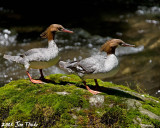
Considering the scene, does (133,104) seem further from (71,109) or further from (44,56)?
(44,56)

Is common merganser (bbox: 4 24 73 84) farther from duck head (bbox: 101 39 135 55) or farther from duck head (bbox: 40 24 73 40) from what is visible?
duck head (bbox: 101 39 135 55)

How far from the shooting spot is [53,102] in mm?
3865

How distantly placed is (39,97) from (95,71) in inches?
43.0

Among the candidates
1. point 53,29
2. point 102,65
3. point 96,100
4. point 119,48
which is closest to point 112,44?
point 102,65

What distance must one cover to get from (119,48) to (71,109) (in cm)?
723

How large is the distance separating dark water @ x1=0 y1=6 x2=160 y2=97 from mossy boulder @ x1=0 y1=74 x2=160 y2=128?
316cm

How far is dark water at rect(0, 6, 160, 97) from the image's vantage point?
27.4 feet

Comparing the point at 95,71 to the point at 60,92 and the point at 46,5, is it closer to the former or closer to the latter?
the point at 60,92

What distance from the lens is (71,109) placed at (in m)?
3.78

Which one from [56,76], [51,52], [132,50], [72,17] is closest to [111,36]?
[132,50]

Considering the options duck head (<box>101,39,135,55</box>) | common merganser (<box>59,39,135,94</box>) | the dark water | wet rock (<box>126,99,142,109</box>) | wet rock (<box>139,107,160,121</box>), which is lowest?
the dark water

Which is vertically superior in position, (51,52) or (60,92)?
(51,52)

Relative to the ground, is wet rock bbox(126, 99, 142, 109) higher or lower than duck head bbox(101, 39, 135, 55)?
lower

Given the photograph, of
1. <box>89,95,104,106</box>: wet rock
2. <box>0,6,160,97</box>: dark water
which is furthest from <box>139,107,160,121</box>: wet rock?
<box>0,6,160,97</box>: dark water
